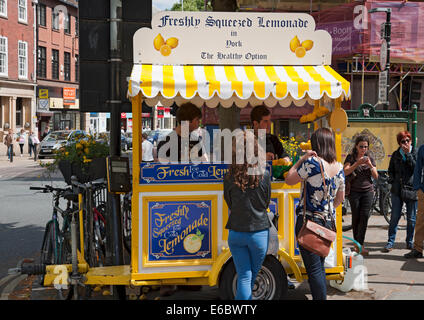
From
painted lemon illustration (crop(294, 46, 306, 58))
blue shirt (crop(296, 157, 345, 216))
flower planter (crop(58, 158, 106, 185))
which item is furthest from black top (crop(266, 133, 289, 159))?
flower planter (crop(58, 158, 106, 185))

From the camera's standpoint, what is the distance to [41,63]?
1820 inches

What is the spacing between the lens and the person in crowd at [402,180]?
346 inches

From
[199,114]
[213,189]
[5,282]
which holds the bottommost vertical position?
[5,282]

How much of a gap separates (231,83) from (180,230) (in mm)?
1544

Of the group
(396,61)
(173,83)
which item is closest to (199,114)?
(173,83)

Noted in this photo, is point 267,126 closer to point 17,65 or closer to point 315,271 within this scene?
point 315,271

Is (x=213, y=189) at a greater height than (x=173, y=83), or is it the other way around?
(x=173, y=83)

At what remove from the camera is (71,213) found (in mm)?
6477

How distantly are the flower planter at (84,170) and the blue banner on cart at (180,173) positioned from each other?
1200 mm

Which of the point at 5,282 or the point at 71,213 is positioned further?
the point at 5,282

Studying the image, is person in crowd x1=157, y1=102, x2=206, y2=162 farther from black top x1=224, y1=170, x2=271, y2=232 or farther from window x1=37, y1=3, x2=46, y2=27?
window x1=37, y1=3, x2=46, y2=27
